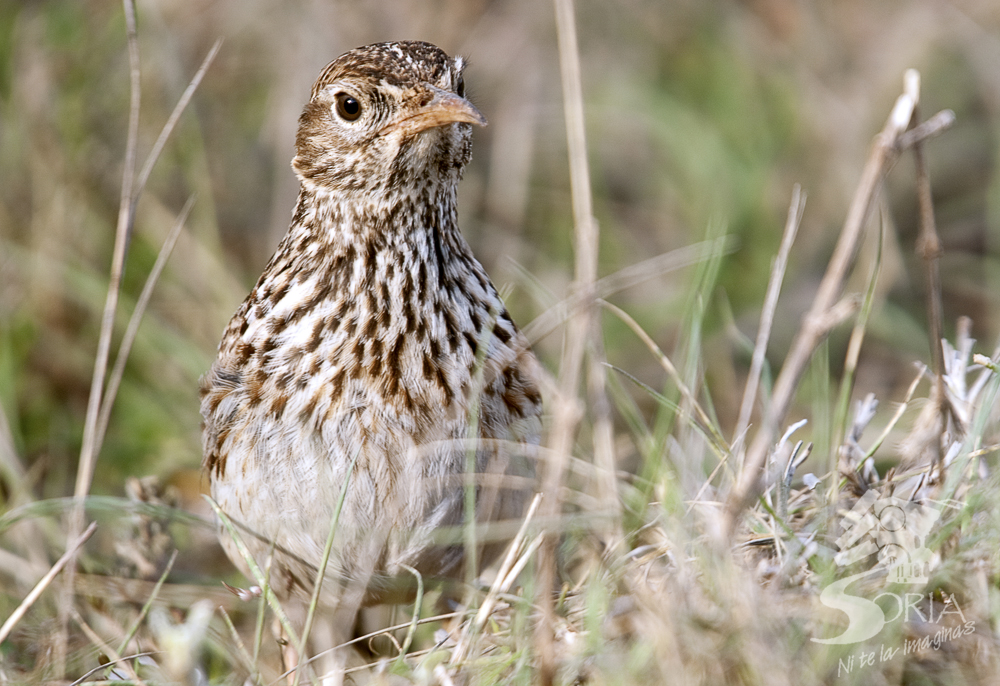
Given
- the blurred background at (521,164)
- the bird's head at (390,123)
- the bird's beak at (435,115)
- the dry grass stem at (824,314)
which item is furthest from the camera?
the blurred background at (521,164)

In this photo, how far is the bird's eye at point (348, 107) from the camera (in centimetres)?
349

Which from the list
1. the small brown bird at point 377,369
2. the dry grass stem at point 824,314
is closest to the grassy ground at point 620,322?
the dry grass stem at point 824,314

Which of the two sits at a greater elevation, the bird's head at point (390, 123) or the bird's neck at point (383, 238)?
the bird's head at point (390, 123)

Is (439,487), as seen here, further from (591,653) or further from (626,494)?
(591,653)

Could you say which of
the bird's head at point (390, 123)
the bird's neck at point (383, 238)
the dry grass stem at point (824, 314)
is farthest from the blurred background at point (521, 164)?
the dry grass stem at point (824, 314)

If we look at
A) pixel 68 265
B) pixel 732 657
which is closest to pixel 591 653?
pixel 732 657

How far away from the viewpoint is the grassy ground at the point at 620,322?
2584 mm

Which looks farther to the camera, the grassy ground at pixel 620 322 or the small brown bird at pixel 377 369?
the small brown bird at pixel 377 369

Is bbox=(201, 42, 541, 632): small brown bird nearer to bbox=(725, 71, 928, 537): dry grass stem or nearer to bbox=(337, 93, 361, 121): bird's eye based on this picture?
bbox=(337, 93, 361, 121): bird's eye

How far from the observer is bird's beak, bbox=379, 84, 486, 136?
10.6 feet

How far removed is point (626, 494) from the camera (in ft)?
10.2

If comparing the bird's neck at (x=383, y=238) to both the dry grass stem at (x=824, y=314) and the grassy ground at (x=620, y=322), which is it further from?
the dry grass stem at (x=824, y=314)

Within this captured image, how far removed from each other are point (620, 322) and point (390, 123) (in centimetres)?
321

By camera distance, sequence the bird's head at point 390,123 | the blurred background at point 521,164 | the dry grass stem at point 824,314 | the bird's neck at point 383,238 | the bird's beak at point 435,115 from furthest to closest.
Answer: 1. the blurred background at point 521,164
2. the bird's neck at point 383,238
3. the bird's head at point 390,123
4. the bird's beak at point 435,115
5. the dry grass stem at point 824,314
